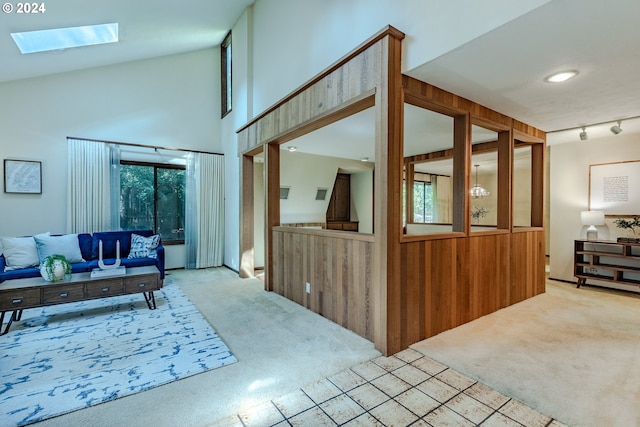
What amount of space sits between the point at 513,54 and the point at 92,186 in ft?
19.5

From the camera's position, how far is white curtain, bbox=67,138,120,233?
483 cm

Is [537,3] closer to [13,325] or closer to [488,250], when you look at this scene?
[488,250]

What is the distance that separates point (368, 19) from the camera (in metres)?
2.72

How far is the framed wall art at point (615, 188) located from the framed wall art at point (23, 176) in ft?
28.8

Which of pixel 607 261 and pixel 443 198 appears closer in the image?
pixel 607 261

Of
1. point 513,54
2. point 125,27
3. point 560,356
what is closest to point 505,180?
point 513,54

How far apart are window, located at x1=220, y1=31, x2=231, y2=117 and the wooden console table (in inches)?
263

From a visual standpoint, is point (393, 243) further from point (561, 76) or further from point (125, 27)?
point (125, 27)

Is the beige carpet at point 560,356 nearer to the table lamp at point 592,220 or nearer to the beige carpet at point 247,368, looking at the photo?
the beige carpet at point 247,368

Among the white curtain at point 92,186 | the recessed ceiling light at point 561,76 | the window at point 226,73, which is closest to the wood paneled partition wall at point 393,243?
the recessed ceiling light at point 561,76

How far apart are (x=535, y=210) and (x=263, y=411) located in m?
4.41

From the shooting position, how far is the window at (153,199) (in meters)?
5.62

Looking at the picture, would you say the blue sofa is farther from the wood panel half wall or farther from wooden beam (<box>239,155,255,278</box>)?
the wood panel half wall

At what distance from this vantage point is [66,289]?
10.2ft
